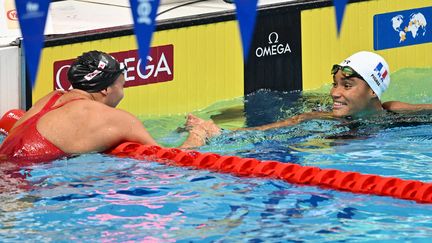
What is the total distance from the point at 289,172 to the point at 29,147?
4.48ft

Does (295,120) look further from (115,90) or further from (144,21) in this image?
(144,21)

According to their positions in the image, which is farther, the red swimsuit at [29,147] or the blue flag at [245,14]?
the red swimsuit at [29,147]

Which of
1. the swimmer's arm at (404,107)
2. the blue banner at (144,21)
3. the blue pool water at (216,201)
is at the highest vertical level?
the blue banner at (144,21)

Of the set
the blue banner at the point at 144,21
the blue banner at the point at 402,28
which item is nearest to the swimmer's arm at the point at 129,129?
the blue banner at the point at 144,21

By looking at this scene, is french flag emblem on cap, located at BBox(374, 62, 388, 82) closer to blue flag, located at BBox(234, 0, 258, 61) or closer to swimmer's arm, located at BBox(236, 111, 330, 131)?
swimmer's arm, located at BBox(236, 111, 330, 131)

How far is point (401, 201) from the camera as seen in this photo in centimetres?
532

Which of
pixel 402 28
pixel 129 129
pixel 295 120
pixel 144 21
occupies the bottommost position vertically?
pixel 295 120

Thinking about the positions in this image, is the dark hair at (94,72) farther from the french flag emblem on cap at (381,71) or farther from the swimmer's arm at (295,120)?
the french flag emblem on cap at (381,71)

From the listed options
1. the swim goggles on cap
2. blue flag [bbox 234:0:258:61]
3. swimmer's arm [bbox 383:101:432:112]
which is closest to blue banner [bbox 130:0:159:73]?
blue flag [bbox 234:0:258:61]

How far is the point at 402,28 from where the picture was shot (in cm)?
884

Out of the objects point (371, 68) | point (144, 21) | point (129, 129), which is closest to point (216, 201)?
point (129, 129)

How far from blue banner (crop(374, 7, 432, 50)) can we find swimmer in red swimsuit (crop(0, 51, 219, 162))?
3083 millimetres

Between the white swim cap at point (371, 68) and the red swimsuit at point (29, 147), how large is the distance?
6.71ft

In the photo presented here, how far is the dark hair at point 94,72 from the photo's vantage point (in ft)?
20.2
